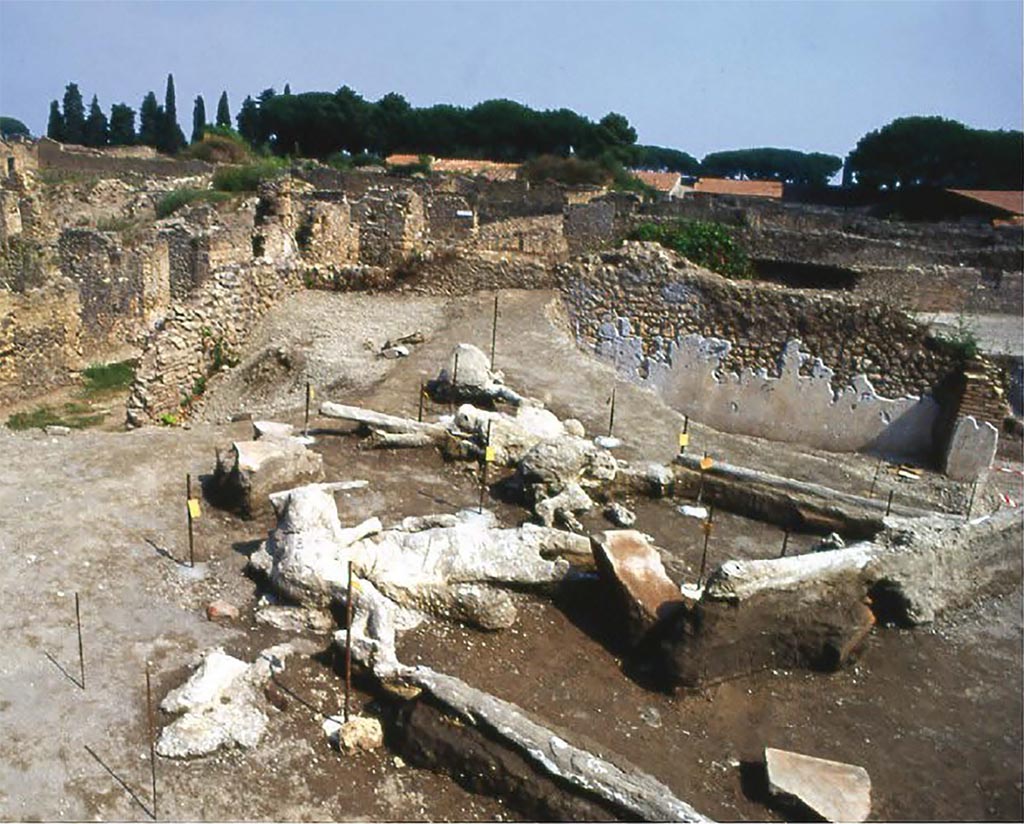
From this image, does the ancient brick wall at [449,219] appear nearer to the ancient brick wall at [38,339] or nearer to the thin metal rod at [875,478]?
the ancient brick wall at [38,339]

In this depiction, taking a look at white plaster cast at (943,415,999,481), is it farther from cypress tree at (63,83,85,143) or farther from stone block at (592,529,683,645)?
cypress tree at (63,83,85,143)

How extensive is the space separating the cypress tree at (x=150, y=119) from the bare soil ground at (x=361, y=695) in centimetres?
7049

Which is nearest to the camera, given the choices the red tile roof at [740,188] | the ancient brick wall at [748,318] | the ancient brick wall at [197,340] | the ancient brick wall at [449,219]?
the ancient brick wall at [197,340]

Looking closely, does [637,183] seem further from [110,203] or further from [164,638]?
[164,638]

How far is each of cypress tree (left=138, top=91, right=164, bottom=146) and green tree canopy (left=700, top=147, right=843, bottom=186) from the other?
211 ft

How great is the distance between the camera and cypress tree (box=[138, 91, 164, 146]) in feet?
232

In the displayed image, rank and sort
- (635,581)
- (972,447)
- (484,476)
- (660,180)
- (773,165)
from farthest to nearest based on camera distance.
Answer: (773,165) < (660,180) < (972,447) < (484,476) < (635,581)

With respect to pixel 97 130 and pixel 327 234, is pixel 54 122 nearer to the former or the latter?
pixel 97 130

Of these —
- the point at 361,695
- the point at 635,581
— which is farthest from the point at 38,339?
the point at 635,581

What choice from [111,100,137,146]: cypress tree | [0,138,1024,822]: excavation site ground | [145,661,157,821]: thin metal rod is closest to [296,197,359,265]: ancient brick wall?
[0,138,1024,822]: excavation site ground

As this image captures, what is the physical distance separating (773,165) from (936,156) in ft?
153

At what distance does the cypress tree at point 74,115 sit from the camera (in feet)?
236

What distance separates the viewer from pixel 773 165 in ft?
338

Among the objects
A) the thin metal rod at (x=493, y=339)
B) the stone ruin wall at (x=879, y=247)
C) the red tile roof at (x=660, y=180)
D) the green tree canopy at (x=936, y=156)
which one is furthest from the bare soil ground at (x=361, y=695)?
the green tree canopy at (x=936, y=156)
